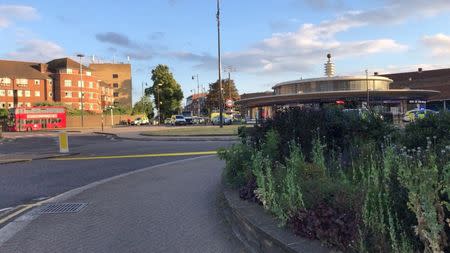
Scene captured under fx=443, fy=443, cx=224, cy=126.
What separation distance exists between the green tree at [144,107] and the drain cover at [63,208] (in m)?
114

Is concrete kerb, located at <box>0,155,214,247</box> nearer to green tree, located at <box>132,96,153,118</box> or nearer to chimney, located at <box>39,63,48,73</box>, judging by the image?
chimney, located at <box>39,63,48,73</box>

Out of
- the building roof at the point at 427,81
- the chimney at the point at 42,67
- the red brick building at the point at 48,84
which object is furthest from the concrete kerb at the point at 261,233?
the chimney at the point at 42,67

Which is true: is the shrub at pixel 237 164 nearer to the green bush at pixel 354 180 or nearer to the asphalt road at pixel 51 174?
the green bush at pixel 354 180

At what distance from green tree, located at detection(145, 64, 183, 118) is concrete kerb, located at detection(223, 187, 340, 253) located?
100998mm

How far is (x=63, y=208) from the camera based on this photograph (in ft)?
26.4

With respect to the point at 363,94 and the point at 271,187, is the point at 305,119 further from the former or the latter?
the point at 363,94

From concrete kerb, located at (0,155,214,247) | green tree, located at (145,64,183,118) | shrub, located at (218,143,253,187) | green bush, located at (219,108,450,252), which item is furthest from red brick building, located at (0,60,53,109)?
green bush, located at (219,108,450,252)

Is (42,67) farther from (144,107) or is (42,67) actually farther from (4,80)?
(144,107)

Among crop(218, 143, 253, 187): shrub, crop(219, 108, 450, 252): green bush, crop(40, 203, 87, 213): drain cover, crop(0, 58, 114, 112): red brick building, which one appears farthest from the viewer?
crop(0, 58, 114, 112): red brick building

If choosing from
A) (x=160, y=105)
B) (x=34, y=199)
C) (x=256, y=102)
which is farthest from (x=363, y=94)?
(x=34, y=199)

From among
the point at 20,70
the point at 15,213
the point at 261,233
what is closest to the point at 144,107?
the point at 20,70

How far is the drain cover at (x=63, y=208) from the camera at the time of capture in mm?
7820

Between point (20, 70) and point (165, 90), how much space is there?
115 ft

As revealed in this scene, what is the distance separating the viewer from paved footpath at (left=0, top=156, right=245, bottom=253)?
5547 mm
